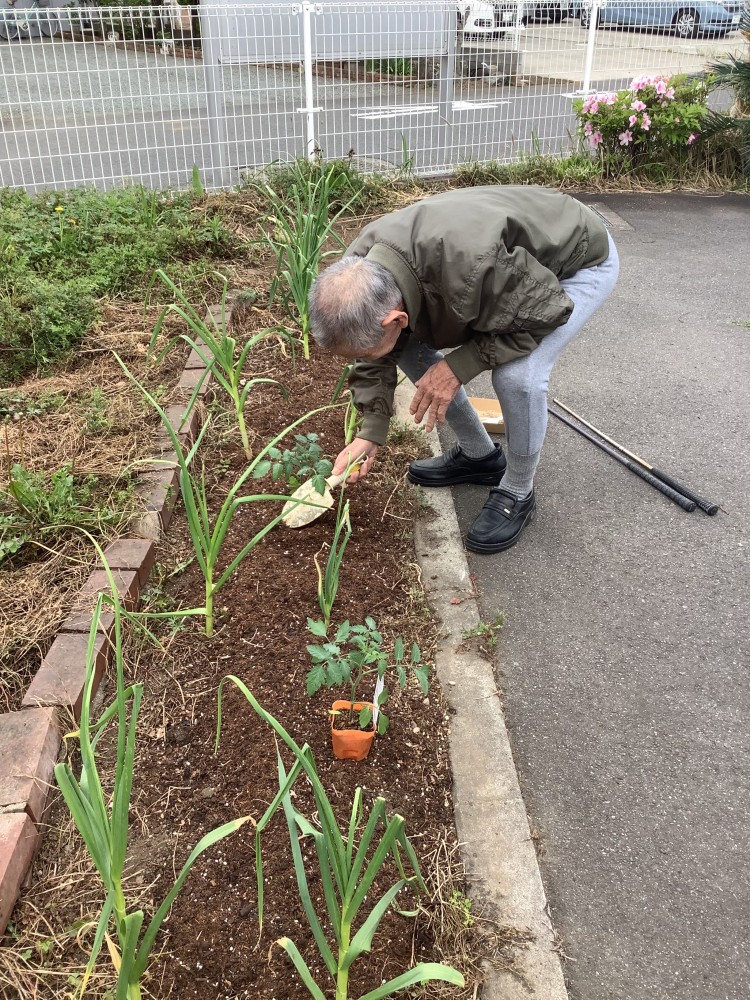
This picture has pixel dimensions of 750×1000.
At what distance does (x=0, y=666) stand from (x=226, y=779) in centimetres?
66

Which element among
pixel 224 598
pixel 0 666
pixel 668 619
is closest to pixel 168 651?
pixel 224 598

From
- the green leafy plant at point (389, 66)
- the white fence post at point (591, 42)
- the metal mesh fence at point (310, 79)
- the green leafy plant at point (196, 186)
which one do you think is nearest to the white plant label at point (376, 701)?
the green leafy plant at point (196, 186)

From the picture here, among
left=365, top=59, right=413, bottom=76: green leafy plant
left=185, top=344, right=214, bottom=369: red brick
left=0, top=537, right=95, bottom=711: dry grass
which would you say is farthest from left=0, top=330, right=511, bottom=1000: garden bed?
left=365, top=59, right=413, bottom=76: green leafy plant

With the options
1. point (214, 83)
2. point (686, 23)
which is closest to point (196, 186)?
point (214, 83)

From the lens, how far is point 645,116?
19.9ft

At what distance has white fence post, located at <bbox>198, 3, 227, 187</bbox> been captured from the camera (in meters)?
5.17

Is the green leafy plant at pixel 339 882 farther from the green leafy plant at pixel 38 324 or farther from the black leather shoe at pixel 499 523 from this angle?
the green leafy plant at pixel 38 324

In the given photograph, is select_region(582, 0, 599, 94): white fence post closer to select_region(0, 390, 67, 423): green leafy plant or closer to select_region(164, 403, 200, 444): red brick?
select_region(164, 403, 200, 444): red brick

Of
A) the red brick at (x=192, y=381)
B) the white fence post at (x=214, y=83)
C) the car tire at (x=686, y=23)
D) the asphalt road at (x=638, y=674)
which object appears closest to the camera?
the asphalt road at (x=638, y=674)

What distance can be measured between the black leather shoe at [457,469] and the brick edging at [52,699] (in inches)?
34.0

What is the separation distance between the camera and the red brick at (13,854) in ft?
4.81

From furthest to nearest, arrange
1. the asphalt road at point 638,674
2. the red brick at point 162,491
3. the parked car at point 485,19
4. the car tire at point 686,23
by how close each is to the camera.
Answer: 1. the car tire at point 686,23
2. the parked car at point 485,19
3. the red brick at point 162,491
4. the asphalt road at point 638,674

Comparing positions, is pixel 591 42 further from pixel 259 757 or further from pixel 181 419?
pixel 259 757

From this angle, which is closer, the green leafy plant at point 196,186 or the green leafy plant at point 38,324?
Result: the green leafy plant at point 38,324
